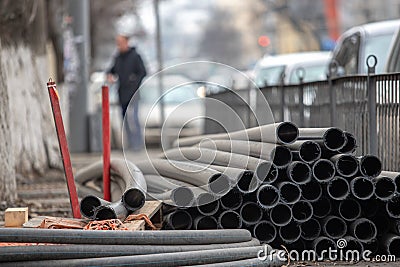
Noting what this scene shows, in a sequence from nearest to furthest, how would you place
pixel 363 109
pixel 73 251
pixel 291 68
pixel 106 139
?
1. pixel 73 251
2. pixel 106 139
3. pixel 363 109
4. pixel 291 68

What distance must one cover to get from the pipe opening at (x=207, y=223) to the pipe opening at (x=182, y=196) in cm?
15

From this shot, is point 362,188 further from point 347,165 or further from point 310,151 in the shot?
point 310,151

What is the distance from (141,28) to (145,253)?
1987 inches

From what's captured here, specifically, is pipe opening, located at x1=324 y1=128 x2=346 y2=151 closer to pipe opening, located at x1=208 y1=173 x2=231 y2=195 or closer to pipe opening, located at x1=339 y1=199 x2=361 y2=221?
pipe opening, located at x1=339 y1=199 x2=361 y2=221

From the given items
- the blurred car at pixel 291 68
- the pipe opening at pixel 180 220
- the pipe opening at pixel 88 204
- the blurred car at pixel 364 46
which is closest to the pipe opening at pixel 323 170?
the pipe opening at pixel 180 220

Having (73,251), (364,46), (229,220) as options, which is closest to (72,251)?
(73,251)

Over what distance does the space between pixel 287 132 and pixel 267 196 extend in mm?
567

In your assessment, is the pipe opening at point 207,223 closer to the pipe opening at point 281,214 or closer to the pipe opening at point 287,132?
the pipe opening at point 281,214

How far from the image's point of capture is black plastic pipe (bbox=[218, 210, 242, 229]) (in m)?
8.02

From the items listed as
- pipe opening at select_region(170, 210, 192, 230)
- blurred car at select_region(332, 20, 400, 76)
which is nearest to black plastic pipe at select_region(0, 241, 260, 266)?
pipe opening at select_region(170, 210, 192, 230)

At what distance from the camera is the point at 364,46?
15.4m

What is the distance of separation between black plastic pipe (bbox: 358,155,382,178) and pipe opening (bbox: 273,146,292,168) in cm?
55

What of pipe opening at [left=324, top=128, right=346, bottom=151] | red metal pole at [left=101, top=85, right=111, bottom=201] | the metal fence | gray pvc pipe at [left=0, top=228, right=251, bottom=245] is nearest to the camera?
gray pvc pipe at [left=0, top=228, right=251, bottom=245]

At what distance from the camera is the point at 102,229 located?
7531mm
